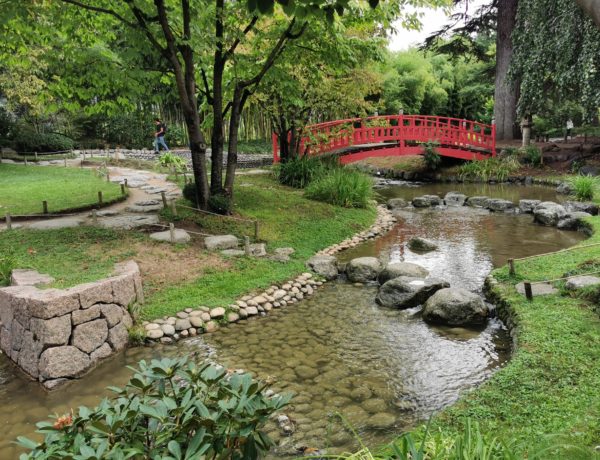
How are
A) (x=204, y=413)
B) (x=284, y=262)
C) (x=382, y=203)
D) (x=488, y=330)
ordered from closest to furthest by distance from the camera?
(x=204, y=413) → (x=488, y=330) → (x=284, y=262) → (x=382, y=203)

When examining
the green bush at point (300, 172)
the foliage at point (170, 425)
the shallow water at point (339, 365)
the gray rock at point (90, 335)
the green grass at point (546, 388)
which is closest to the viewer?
the foliage at point (170, 425)

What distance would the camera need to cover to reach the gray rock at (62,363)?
196 inches

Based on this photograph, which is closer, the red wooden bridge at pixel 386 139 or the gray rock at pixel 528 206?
the gray rock at pixel 528 206

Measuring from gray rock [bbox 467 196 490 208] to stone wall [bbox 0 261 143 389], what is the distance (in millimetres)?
11175

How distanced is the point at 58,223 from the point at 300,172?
7028 millimetres

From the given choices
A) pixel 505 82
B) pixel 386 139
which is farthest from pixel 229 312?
pixel 505 82

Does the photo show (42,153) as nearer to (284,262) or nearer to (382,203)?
(382,203)

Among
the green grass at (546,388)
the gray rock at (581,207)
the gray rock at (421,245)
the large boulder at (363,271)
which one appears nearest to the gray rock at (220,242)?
the large boulder at (363,271)

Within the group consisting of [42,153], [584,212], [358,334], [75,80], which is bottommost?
[358,334]

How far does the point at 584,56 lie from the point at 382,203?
7.28 m

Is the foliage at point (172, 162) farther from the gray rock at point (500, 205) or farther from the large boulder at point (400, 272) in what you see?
the large boulder at point (400, 272)

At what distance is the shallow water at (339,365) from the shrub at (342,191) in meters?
4.58

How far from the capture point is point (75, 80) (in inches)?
365

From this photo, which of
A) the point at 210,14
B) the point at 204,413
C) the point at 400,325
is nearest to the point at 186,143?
the point at 210,14
